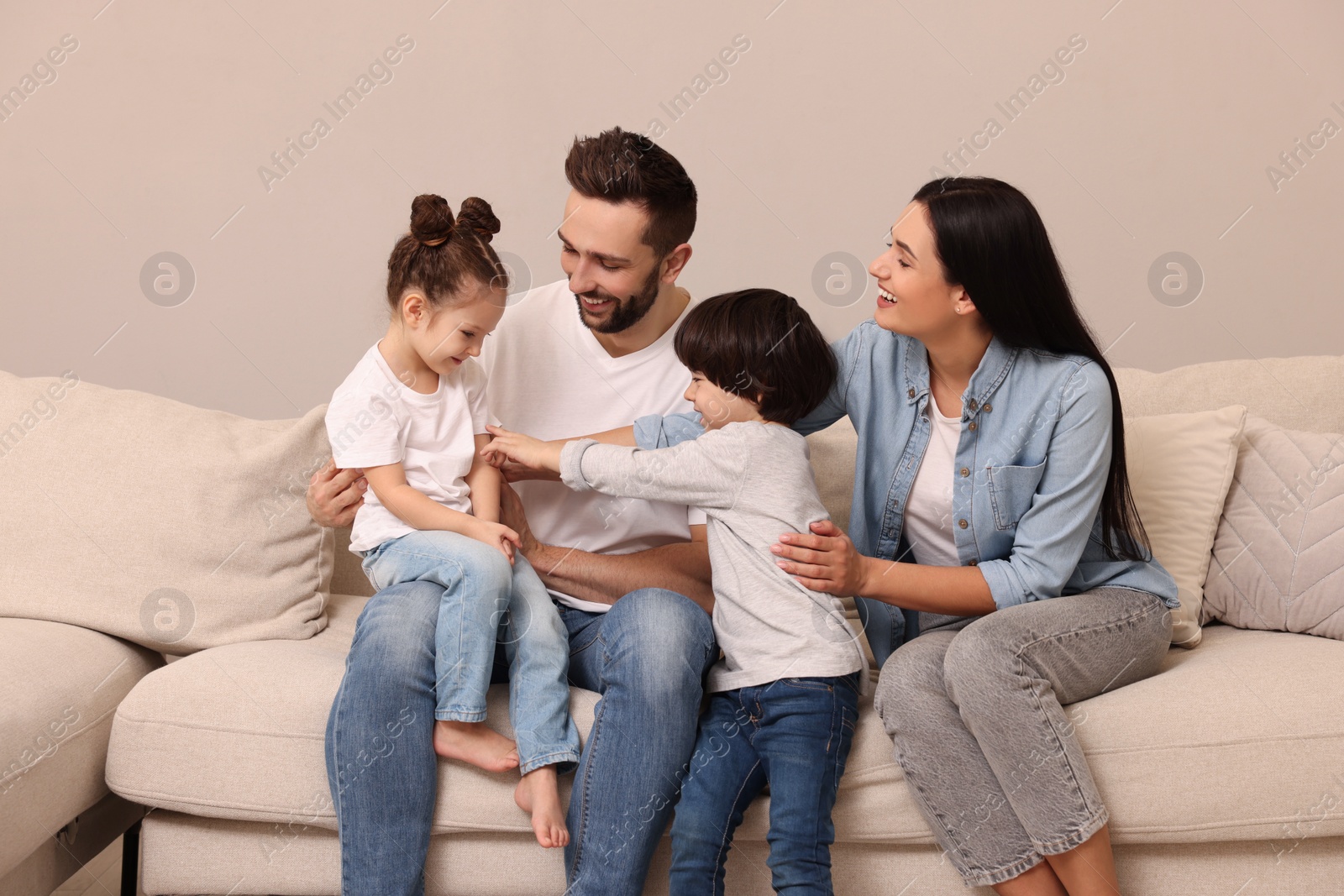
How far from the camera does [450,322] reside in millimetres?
1543

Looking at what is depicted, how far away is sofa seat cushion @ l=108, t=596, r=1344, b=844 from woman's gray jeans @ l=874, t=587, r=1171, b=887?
0.06 m

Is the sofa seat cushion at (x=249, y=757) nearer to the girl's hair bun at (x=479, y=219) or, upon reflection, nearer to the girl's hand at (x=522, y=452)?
the girl's hand at (x=522, y=452)

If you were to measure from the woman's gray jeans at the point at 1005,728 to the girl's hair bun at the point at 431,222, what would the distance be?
957mm

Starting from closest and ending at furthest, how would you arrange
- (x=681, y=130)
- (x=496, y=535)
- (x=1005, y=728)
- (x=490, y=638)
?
(x=1005, y=728)
(x=490, y=638)
(x=496, y=535)
(x=681, y=130)

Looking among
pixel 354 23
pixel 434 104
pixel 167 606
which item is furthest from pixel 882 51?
pixel 167 606

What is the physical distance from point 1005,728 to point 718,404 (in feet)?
2.02

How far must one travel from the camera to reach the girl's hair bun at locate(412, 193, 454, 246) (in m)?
1.55

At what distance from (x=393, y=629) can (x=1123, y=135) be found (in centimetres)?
230

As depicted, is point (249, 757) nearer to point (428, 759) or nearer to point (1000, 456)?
point (428, 759)

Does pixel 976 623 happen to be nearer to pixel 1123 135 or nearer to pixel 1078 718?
pixel 1078 718

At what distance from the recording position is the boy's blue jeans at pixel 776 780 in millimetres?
1300

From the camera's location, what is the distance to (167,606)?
170 centimetres

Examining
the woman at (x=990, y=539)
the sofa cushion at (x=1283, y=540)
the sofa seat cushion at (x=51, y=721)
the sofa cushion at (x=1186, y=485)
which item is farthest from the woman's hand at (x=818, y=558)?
the sofa seat cushion at (x=51, y=721)

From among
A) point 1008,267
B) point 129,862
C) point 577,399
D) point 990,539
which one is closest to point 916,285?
point 1008,267
